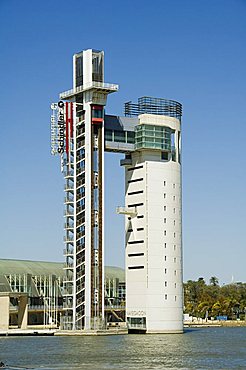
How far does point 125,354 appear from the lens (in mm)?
70500

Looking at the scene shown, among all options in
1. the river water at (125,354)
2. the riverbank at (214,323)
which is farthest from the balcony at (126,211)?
the riverbank at (214,323)

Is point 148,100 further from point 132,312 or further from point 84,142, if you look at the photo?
point 132,312

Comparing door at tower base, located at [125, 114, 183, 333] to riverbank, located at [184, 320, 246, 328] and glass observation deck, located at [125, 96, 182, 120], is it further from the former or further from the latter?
riverbank, located at [184, 320, 246, 328]

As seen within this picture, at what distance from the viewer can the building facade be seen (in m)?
103

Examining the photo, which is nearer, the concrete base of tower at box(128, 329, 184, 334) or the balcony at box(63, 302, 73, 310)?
the balcony at box(63, 302, 73, 310)

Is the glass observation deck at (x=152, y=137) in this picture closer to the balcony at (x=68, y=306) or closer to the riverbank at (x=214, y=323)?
the balcony at (x=68, y=306)

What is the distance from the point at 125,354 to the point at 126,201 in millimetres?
40181

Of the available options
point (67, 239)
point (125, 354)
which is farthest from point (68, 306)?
point (125, 354)

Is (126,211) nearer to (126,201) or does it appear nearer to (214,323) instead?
(126,201)

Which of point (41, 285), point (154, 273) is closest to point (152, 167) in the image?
point (154, 273)

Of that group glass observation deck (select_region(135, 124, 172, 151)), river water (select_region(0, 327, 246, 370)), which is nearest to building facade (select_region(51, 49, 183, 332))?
glass observation deck (select_region(135, 124, 172, 151))

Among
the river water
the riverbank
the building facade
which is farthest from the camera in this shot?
the riverbank

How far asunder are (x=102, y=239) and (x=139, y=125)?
13831 millimetres

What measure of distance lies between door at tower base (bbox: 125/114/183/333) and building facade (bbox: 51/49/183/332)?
11 cm
